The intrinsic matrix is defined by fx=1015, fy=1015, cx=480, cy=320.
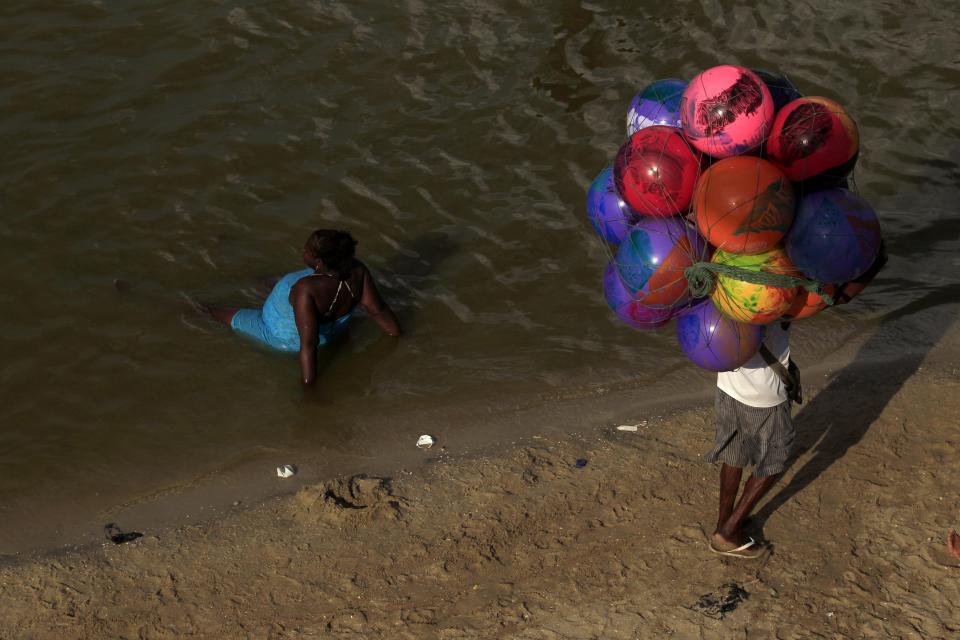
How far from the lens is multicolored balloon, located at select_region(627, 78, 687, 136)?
14.3 feet

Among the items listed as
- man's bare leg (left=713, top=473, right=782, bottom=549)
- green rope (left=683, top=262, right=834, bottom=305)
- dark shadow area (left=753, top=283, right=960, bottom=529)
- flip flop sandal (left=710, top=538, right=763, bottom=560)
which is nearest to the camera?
green rope (left=683, top=262, right=834, bottom=305)

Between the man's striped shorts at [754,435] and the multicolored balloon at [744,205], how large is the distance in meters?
0.97

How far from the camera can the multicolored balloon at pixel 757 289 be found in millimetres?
3828

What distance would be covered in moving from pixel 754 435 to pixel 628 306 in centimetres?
96

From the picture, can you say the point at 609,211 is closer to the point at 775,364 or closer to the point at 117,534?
the point at 775,364

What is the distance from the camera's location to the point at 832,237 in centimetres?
375

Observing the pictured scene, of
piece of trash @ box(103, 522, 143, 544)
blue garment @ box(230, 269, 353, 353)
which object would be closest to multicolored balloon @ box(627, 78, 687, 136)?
blue garment @ box(230, 269, 353, 353)

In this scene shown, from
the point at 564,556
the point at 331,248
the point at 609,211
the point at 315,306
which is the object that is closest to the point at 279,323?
the point at 315,306

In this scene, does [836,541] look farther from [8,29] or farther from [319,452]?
[8,29]

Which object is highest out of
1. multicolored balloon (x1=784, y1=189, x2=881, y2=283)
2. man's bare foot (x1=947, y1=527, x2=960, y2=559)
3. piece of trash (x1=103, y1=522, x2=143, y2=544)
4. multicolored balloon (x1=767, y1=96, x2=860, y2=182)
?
multicolored balloon (x1=767, y1=96, x2=860, y2=182)

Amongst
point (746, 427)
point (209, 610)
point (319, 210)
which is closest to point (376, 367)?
point (319, 210)

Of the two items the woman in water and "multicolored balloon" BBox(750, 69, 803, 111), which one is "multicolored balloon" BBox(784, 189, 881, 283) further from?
the woman in water

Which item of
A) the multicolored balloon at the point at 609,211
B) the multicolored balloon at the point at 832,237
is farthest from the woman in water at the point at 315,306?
the multicolored balloon at the point at 832,237

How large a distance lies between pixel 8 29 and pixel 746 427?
8583mm
